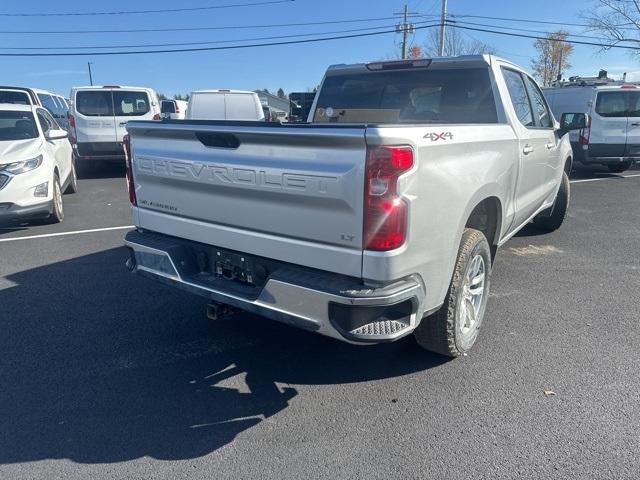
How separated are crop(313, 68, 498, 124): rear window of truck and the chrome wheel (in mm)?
1285

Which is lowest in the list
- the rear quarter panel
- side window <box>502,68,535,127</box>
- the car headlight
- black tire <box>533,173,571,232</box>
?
black tire <box>533,173,571,232</box>

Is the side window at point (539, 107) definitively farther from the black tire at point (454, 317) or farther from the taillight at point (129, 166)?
the taillight at point (129, 166)

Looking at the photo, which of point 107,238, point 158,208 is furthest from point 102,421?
point 107,238

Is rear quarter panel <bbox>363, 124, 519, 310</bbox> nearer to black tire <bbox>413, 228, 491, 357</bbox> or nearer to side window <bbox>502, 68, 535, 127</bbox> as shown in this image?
black tire <bbox>413, 228, 491, 357</bbox>

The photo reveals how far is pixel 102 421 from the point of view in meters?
2.97

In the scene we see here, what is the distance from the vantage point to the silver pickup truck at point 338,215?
8.46 ft

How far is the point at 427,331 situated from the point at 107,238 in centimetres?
505

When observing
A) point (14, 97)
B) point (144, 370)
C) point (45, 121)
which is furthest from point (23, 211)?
point (14, 97)

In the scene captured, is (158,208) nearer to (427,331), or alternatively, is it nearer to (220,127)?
(220,127)

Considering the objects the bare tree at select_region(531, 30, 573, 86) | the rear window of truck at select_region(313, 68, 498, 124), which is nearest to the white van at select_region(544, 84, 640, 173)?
the rear window of truck at select_region(313, 68, 498, 124)

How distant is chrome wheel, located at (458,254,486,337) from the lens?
3522 mm

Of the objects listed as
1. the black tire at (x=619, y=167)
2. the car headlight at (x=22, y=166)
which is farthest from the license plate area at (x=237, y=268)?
the black tire at (x=619, y=167)

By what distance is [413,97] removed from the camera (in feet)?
15.0

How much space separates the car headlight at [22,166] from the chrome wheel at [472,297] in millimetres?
6208
